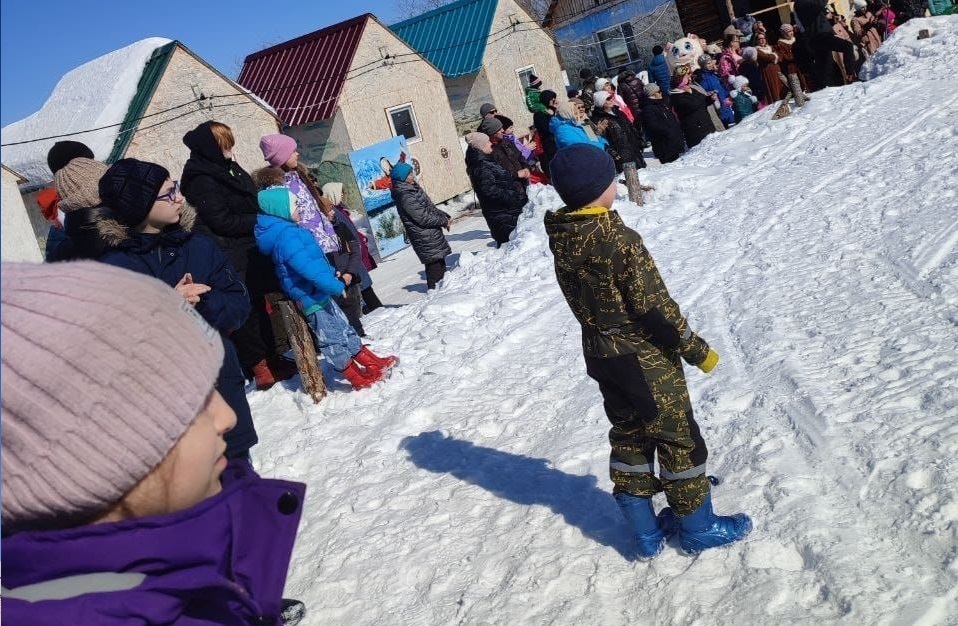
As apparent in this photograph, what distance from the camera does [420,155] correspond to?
22625 mm

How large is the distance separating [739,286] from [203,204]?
4371 millimetres

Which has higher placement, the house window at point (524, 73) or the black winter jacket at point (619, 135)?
the house window at point (524, 73)

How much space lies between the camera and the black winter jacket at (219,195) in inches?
255

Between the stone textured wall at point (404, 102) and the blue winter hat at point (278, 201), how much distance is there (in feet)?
49.2

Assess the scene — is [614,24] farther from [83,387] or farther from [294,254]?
[83,387]

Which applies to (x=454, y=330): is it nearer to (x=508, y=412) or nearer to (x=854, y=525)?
(x=508, y=412)

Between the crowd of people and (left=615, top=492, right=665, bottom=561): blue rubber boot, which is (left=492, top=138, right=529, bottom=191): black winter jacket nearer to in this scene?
the crowd of people

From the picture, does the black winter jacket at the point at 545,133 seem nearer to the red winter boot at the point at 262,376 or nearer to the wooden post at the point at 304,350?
the red winter boot at the point at 262,376

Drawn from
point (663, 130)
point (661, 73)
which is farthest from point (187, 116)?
point (663, 130)

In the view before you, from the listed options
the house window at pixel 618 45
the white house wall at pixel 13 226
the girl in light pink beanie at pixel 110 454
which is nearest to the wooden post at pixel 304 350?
the girl in light pink beanie at pixel 110 454

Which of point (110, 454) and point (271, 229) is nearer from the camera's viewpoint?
point (110, 454)

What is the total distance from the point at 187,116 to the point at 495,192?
1077cm

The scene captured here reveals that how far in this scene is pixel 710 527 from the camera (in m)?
3.46

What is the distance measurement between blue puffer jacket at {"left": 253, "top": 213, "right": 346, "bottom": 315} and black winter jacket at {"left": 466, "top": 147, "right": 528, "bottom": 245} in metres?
3.91
